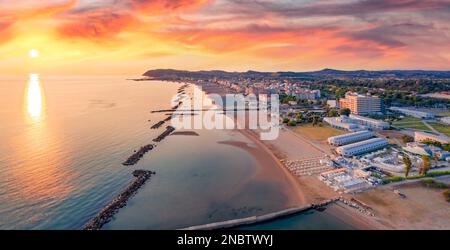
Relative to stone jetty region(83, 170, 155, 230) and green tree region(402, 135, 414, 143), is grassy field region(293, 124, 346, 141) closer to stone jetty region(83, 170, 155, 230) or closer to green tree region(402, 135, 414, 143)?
green tree region(402, 135, 414, 143)

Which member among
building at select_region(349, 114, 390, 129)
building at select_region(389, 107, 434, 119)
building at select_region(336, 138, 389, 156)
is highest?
building at select_region(389, 107, 434, 119)

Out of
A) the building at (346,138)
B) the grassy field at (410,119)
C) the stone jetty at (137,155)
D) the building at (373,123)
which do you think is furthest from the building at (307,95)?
the stone jetty at (137,155)

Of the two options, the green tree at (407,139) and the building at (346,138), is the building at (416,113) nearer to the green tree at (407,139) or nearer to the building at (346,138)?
the green tree at (407,139)

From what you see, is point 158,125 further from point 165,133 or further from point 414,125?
point 414,125

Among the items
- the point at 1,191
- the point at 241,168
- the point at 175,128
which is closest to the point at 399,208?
the point at 241,168

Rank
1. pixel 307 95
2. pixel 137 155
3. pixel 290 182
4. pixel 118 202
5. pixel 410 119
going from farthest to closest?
1. pixel 307 95
2. pixel 410 119
3. pixel 137 155
4. pixel 290 182
5. pixel 118 202

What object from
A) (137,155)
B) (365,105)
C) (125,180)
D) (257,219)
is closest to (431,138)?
(365,105)

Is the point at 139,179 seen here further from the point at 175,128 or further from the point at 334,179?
the point at 175,128

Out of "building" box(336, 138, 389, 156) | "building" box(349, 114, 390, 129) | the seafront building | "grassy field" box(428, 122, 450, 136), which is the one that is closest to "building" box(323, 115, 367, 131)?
the seafront building
